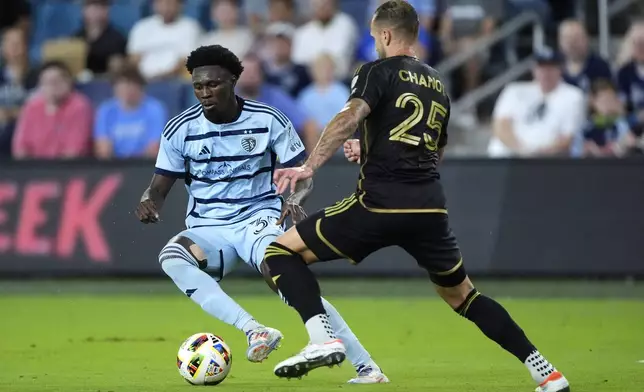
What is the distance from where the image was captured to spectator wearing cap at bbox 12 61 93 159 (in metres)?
16.5

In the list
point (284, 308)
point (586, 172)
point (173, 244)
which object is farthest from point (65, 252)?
point (173, 244)

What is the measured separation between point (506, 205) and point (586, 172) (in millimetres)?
1006

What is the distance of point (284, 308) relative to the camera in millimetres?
12891

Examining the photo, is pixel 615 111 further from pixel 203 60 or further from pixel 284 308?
pixel 203 60

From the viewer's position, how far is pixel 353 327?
11.4 metres

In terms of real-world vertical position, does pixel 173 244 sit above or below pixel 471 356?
above

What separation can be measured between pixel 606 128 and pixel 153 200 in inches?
335

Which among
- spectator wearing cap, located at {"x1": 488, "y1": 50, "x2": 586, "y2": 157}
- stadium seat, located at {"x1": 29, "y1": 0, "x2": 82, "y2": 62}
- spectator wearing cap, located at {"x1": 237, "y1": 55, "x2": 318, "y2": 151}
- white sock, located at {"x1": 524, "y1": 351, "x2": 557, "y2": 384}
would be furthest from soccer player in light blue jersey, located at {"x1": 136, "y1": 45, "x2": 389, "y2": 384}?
stadium seat, located at {"x1": 29, "y1": 0, "x2": 82, "y2": 62}

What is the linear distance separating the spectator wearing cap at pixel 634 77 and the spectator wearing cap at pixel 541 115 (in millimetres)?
623

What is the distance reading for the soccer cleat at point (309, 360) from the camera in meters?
6.71

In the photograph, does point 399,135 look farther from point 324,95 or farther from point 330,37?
point 330,37

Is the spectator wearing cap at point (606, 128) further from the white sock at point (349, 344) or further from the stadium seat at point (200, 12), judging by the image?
the white sock at point (349, 344)

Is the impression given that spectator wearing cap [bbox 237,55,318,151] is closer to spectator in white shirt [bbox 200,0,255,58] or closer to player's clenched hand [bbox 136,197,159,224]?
spectator in white shirt [bbox 200,0,255,58]

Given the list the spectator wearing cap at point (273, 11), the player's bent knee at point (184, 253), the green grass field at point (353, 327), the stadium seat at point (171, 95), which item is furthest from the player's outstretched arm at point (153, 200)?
the spectator wearing cap at point (273, 11)
